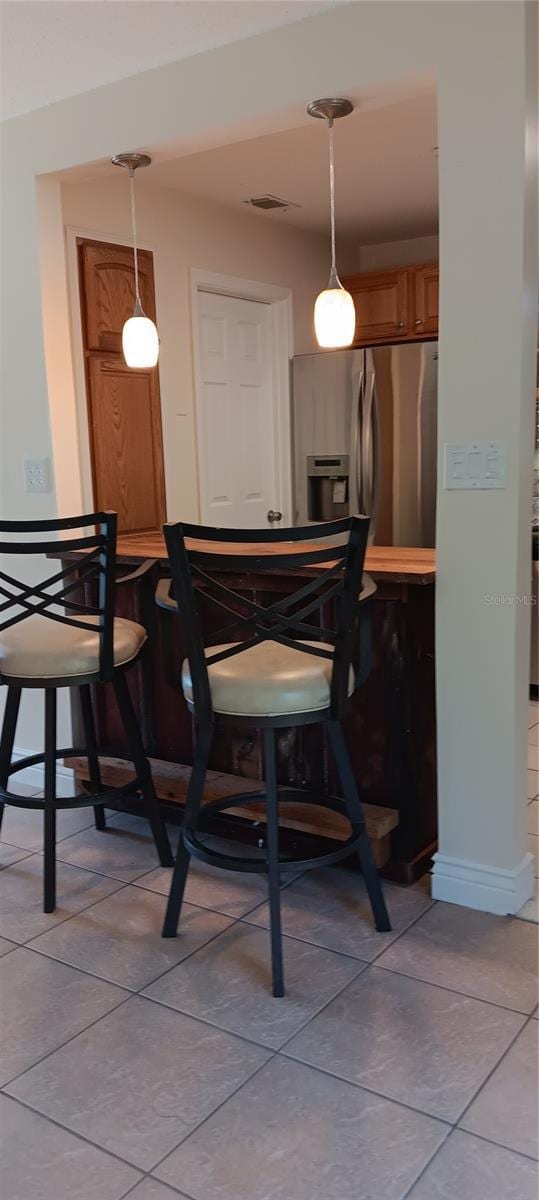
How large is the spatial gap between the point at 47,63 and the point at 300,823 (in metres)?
2.20

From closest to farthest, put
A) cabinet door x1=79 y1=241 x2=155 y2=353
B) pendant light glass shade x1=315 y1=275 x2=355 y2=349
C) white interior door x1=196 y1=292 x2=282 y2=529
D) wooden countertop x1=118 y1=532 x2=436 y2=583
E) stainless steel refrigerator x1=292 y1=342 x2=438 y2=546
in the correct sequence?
wooden countertop x1=118 y1=532 x2=436 y2=583, pendant light glass shade x1=315 y1=275 x2=355 y2=349, cabinet door x1=79 y1=241 x2=155 y2=353, white interior door x1=196 y1=292 x2=282 y2=529, stainless steel refrigerator x1=292 y1=342 x2=438 y2=546

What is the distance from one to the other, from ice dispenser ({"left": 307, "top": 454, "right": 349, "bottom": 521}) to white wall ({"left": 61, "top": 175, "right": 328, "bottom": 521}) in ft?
2.61

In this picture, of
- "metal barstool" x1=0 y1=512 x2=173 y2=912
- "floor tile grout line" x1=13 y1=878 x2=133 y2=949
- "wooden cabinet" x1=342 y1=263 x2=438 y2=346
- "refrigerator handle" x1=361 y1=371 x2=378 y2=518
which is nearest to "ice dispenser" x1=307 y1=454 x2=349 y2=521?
"refrigerator handle" x1=361 y1=371 x2=378 y2=518

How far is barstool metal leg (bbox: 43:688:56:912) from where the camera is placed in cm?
234

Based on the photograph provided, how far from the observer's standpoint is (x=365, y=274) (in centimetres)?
468

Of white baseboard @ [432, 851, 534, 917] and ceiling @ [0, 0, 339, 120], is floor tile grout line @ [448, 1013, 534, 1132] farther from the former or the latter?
ceiling @ [0, 0, 339, 120]

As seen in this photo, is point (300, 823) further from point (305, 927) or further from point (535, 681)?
point (535, 681)

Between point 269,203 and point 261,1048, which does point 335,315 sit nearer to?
point 269,203

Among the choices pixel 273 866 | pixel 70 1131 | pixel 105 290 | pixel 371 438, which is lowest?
pixel 70 1131

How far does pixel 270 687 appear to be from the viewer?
1970 mm

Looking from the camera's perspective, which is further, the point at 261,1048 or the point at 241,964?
the point at 241,964

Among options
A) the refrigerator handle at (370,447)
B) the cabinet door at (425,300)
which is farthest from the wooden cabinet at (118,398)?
the cabinet door at (425,300)

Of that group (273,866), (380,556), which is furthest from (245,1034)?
(380,556)

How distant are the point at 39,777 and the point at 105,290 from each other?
1.90 metres
